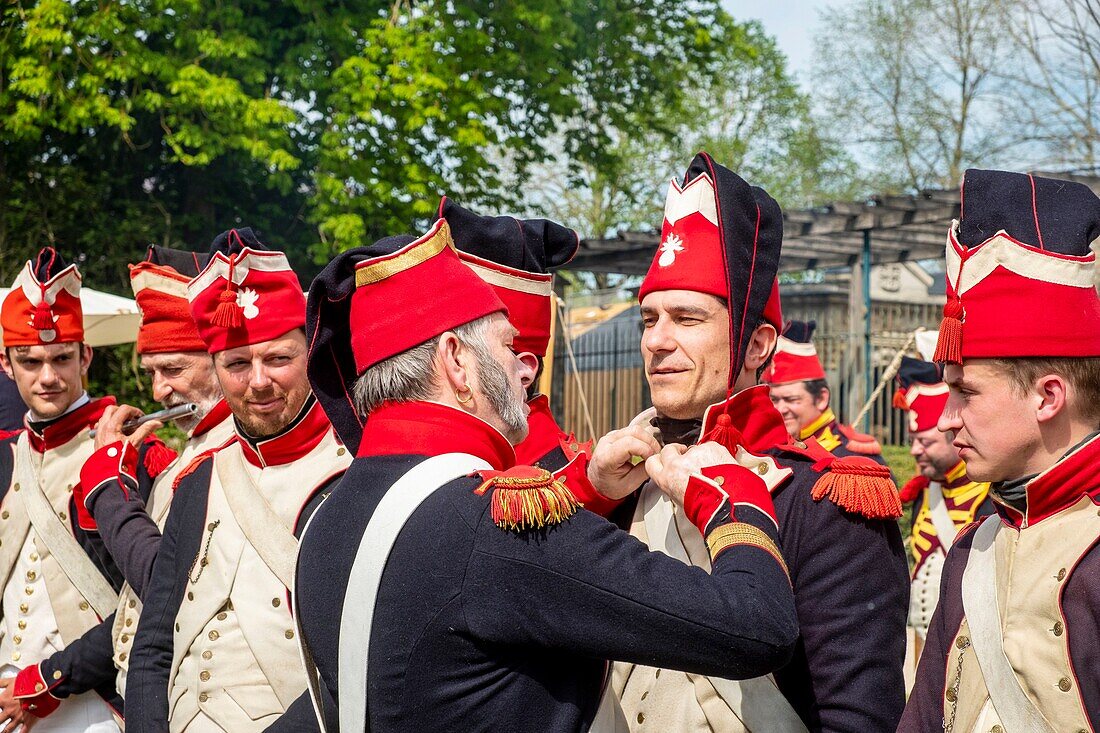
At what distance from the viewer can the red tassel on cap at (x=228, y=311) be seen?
366 cm

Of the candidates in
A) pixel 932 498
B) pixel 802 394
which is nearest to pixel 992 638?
pixel 932 498

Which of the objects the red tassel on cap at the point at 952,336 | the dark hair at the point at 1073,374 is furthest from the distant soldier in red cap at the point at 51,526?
the dark hair at the point at 1073,374

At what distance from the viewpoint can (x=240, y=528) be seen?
349 cm

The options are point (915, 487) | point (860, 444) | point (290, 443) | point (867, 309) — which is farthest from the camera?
point (867, 309)

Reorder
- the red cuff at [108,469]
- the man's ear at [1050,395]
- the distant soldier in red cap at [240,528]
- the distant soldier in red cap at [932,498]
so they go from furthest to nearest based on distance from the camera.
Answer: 1. the distant soldier in red cap at [932,498]
2. the red cuff at [108,469]
3. the distant soldier in red cap at [240,528]
4. the man's ear at [1050,395]

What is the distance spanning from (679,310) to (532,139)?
14.3 metres

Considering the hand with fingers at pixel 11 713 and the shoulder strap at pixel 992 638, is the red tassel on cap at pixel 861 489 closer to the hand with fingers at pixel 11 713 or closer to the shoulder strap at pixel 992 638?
the shoulder strap at pixel 992 638

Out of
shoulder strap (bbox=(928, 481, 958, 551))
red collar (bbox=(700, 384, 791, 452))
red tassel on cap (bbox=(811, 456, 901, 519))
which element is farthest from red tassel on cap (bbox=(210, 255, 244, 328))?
shoulder strap (bbox=(928, 481, 958, 551))

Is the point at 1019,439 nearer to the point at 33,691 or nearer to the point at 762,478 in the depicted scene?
the point at 762,478

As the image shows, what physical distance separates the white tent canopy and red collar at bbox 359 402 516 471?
818 cm

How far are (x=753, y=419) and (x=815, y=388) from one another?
488cm

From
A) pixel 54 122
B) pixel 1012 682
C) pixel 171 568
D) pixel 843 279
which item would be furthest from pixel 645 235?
pixel 1012 682

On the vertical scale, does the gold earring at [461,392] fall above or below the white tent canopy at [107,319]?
above

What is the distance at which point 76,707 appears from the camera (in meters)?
4.38
